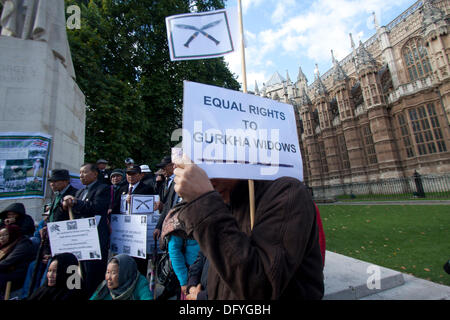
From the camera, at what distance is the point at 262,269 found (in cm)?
87

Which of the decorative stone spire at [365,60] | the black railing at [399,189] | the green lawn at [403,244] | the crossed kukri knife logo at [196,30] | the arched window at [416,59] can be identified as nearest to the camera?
the crossed kukri knife logo at [196,30]

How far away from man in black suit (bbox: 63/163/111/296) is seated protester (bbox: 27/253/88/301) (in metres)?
0.21

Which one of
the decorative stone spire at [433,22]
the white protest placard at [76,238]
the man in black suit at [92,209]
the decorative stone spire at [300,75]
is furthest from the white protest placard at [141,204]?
the decorative stone spire at [300,75]

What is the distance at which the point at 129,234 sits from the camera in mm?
3494

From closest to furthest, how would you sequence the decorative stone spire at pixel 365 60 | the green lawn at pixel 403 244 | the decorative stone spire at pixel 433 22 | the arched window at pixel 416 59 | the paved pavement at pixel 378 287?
the paved pavement at pixel 378 287 → the green lawn at pixel 403 244 → the decorative stone spire at pixel 433 22 → the arched window at pixel 416 59 → the decorative stone spire at pixel 365 60

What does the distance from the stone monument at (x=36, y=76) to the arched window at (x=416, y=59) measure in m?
29.9

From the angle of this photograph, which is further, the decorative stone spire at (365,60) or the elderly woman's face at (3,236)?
the decorative stone spire at (365,60)

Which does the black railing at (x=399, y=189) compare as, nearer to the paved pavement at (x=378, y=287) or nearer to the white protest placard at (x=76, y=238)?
the paved pavement at (x=378, y=287)

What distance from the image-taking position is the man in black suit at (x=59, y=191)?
3230 millimetres

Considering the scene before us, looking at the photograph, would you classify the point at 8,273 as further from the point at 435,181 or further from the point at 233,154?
the point at 435,181

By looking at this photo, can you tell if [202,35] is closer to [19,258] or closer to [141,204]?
[141,204]

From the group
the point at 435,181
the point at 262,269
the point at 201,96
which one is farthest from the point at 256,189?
the point at 435,181

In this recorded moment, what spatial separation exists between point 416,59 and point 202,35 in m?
31.1

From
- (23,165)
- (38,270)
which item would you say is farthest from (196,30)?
(23,165)
